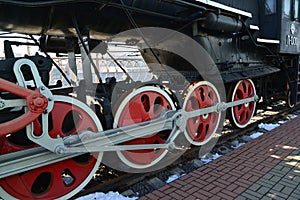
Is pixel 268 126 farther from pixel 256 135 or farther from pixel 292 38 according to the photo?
pixel 292 38

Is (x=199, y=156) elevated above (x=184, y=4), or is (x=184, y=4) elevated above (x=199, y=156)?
(x=184, y=4)

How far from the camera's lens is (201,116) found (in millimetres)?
3436

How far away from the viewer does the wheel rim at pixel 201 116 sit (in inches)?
127

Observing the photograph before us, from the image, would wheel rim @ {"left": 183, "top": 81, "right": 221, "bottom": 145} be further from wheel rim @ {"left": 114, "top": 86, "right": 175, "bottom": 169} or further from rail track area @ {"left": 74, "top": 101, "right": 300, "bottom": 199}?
wheel rim @ {"left": 114, "top": 86, "right": 175, "bottom": 169}

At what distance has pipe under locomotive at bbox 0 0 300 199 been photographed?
1961 mm

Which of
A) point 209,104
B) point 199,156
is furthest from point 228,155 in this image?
point 209,104

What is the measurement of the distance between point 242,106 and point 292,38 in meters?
1.97

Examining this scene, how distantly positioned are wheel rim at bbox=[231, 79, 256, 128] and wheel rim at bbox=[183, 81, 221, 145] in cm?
60

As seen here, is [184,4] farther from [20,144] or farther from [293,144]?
[293,144]

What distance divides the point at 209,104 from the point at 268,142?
1181 mm

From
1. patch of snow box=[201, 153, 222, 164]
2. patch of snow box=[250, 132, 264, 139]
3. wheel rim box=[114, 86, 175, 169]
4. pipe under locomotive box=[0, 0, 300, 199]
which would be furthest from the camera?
patch of snow box=[250, 132, 264, 139]

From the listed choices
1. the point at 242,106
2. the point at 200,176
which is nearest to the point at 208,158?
the point at 200,176

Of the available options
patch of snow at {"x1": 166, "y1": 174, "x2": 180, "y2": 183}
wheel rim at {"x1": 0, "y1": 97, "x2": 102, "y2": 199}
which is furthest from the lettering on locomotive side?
wheel rim at {"x1": 0, "y1": 97, "x2": 102, "y2": 199}

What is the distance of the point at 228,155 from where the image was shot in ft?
11.0
